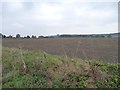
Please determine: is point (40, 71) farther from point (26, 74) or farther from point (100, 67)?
point (100, 67)

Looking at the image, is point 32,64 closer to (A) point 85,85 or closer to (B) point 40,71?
(B) point 40,71

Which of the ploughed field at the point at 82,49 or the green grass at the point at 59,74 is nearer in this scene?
the green grass at the point at 59,74

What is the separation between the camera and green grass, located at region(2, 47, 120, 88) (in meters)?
5.78

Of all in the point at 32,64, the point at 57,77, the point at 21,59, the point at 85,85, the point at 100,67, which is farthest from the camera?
the point at 21,59

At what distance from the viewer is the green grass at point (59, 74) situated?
19.0 feet

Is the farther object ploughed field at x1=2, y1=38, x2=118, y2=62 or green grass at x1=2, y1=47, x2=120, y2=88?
ploughed field at x1=2, y1=38, x2=118, y2=62

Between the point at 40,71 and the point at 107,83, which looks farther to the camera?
the point at 40,71

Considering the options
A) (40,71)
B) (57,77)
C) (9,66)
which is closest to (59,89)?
(57,77)

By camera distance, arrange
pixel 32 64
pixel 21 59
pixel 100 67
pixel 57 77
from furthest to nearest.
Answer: pixel 21 59, pixel 32 64, pixel 100 67, pixel 57 77

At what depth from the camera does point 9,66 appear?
7.19m

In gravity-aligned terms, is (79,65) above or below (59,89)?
above

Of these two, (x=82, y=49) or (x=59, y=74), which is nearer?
(x=59, y=74)

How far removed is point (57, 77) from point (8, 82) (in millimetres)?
1268

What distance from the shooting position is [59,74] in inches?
242
